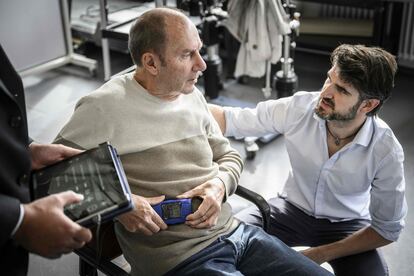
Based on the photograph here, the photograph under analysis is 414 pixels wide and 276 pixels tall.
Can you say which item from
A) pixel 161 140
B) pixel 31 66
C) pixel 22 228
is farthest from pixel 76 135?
pixel 31 66

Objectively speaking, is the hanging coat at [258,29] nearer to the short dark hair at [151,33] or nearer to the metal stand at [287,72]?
the metal stand at [287,72]

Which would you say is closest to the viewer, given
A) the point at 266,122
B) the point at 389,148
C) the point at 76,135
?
the point at 76,135

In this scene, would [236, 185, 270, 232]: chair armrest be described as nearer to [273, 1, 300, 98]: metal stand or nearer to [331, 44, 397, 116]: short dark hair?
[331, 44, 397, 116]: short dark hair

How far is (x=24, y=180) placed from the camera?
1.25 meters

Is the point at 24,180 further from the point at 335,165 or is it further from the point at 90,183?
the point at 335,165

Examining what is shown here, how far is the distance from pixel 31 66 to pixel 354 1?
2.60 metres

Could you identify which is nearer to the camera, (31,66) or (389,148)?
(389,148)

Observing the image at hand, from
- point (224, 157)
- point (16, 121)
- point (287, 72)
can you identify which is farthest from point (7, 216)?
point (287, 72)

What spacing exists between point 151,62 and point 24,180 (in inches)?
25.5

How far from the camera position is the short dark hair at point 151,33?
171 cm

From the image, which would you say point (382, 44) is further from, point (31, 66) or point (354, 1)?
point (31, 66)

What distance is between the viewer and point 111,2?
16.5 ft

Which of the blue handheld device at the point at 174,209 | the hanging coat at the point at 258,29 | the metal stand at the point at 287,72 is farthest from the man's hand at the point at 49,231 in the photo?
the metal stand at the point at 287,72

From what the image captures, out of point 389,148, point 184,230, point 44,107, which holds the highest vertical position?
point 389,148
